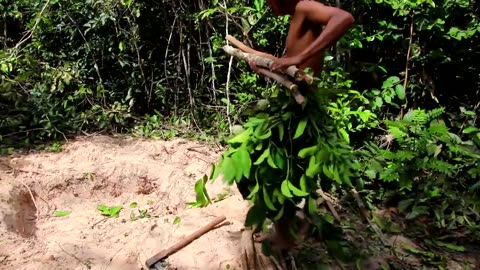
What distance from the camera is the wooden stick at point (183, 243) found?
2.86 metres

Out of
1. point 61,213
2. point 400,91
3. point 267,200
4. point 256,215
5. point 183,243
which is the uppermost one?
point 400,91

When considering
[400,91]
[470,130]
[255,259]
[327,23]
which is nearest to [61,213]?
[255,259]

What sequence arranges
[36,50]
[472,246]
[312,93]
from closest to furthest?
[312,93] → [472,246] → [36,50]

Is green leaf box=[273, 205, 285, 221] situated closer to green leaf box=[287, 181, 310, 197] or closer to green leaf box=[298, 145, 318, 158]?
green leaf box=[287, 181, 310, 197]

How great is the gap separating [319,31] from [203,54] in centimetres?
240

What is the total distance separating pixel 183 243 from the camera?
9.62 ft

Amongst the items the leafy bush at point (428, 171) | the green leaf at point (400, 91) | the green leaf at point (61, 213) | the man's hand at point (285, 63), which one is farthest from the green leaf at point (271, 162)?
the green leaf at point (400, 91)

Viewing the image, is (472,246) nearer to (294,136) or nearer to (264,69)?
(294,136)

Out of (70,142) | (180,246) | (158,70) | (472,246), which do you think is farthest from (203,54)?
(472,246)

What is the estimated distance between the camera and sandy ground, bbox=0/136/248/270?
2.91 meters

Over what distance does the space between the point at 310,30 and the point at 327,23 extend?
0.68ft

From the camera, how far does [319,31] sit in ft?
8.18

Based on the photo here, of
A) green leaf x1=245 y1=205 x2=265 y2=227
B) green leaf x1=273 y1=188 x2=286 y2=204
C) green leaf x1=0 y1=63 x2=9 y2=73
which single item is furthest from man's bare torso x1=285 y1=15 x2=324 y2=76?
green leaf x1=0 y1=63 x2=9 y2=73

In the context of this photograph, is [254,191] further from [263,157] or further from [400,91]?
[400,91]
